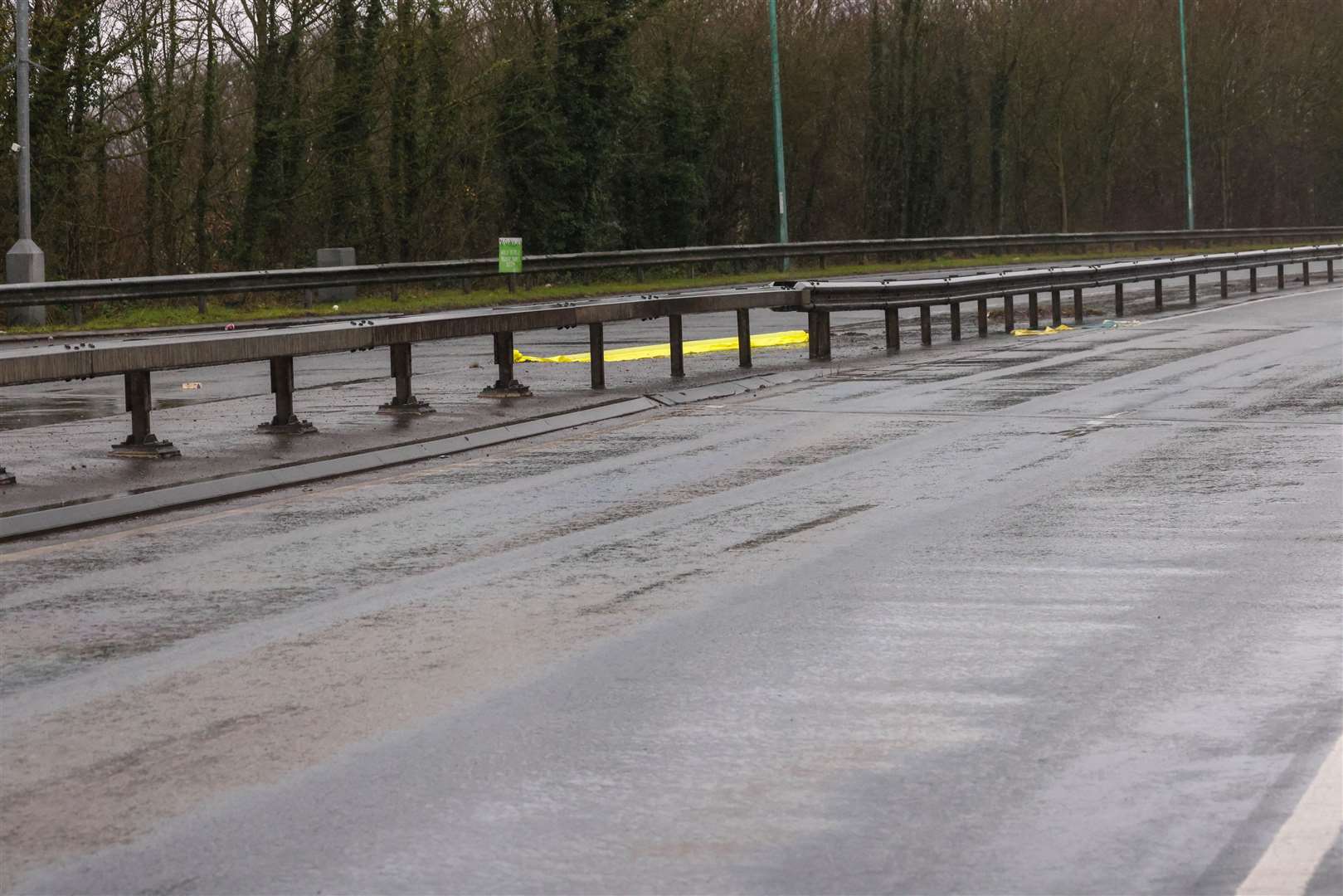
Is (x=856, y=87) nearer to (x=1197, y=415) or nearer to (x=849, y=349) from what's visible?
(x=849, y=349)

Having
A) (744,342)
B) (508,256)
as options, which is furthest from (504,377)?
(508,256)

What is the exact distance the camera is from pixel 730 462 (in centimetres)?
1312

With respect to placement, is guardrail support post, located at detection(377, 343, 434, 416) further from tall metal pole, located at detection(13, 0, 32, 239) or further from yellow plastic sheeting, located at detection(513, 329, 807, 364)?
Answer: tall metal pole, located at detection(13, 0, 32, 239)

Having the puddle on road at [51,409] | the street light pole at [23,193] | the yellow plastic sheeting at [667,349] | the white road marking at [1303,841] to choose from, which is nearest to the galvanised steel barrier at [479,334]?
the puddle on road at [51,409]

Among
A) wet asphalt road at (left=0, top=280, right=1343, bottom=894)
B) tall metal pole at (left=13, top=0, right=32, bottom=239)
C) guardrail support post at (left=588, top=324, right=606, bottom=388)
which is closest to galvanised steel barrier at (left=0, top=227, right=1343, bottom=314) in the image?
tall metal pole at (left=13, top=0, right=32, bottom=239)

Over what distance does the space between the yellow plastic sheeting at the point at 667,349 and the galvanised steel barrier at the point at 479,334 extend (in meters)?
1.81

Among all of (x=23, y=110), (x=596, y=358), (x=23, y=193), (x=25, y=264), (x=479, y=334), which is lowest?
(x=596, y=358)

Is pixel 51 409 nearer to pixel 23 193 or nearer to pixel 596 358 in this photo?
pixel 596 358

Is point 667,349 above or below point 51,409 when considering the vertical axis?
above

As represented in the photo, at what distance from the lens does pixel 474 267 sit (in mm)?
36531

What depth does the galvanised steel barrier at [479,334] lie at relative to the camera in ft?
43.3

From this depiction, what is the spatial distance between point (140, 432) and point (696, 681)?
7.80 m

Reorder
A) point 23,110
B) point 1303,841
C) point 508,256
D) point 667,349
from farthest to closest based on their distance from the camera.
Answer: point 508,256
point 23,110
point 667,349
point 1303,841

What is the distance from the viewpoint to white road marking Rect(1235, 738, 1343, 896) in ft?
15.3
